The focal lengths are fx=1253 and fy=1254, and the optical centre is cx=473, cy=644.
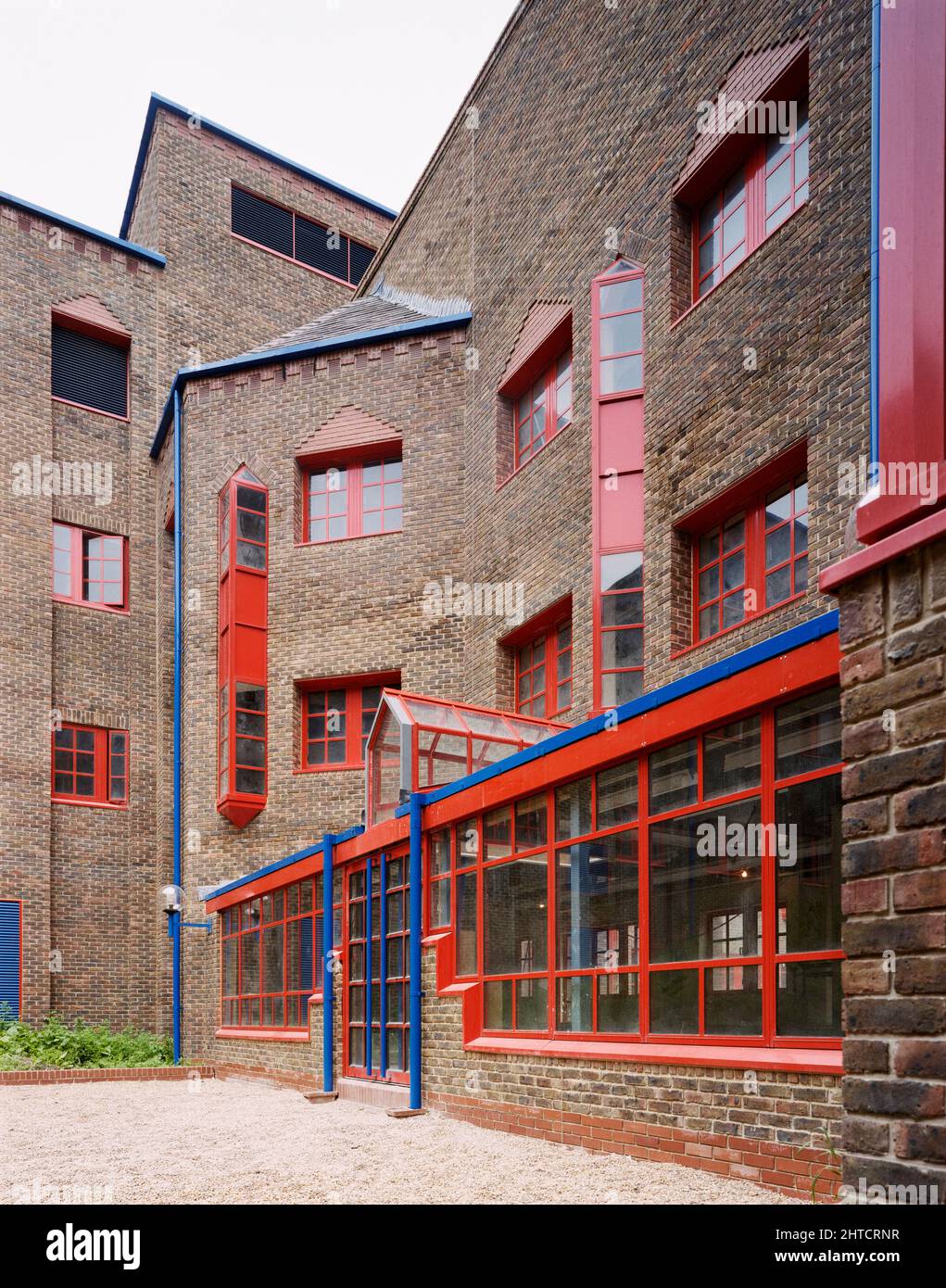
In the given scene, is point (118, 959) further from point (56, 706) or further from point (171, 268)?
point (171, 268)

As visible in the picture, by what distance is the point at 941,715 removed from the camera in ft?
12.5

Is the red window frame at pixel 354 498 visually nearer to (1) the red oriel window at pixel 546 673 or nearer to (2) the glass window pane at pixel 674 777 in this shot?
(1) the red oriel window at pixel 546 673

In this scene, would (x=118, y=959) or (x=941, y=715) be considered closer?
(x=941, y=715)

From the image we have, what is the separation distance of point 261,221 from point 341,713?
13.2 m

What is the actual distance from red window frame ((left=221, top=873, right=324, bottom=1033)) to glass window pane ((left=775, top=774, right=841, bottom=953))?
10035 millimetres

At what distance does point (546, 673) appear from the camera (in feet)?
61.3

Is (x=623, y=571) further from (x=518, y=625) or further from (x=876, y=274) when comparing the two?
(x=876, y=274)

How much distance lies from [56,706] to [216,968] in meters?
6.66

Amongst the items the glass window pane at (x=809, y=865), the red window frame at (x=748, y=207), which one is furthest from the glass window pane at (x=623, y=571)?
the glass window pane at (x=809, y=865)

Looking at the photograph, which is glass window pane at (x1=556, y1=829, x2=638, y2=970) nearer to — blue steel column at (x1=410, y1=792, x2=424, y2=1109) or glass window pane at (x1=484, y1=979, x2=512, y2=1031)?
glass window pane at (x1=484, y1=979, x2=512, y2=1031)

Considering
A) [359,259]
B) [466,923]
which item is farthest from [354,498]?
[466,923]

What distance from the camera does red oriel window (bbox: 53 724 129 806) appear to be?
82.3 feet

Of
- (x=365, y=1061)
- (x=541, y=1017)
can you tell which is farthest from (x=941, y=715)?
(x=365, y=1061)

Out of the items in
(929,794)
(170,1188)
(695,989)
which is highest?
(929,794)
